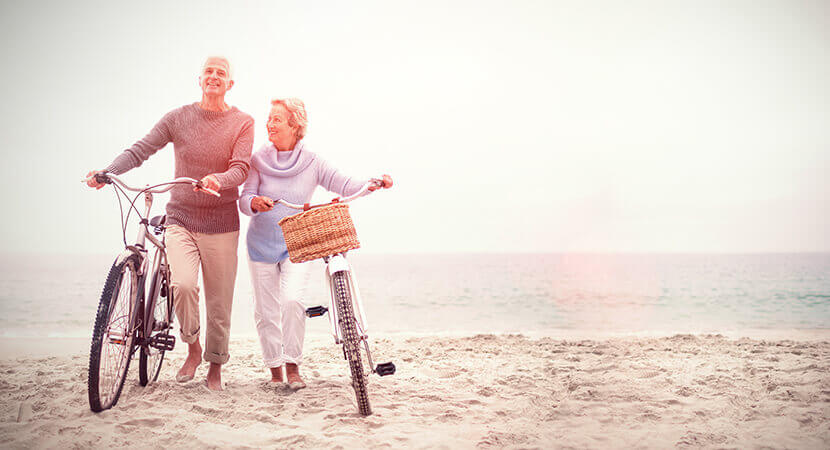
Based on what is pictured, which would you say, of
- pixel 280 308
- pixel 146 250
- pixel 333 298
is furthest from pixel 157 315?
pixel 333 298

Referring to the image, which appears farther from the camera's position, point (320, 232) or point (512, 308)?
point (512, 308)

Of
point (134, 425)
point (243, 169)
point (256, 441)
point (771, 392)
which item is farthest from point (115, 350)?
point (771, 392)

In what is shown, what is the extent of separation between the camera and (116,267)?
2904 millimetres

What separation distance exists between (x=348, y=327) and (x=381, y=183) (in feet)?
2.91

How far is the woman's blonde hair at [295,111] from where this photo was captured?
3.65m

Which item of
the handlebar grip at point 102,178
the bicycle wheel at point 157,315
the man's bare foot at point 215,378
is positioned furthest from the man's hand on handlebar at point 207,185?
the man's bare foot at point 215,378

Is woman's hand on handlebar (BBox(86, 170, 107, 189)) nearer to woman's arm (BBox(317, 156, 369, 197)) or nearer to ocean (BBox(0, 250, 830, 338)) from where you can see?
woman's arm (BBox(317, 156, 369, 197))

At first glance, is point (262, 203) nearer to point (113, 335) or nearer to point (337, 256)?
point (337, 256)

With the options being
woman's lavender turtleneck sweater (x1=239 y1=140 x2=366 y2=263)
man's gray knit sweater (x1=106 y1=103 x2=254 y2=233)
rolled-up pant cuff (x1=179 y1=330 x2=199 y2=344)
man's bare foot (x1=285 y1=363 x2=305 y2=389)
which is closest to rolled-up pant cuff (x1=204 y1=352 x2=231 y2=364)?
rolled-up pant cuff (x1=179 y1=330 x2=199 y2=344)

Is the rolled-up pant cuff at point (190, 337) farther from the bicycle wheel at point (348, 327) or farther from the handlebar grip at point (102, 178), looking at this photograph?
the bicycle wheel at point (348, 327)

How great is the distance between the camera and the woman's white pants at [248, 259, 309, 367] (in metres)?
3.59

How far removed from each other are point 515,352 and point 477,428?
2.39m

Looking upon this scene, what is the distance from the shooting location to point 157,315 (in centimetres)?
352

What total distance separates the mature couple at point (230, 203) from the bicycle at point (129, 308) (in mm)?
138
